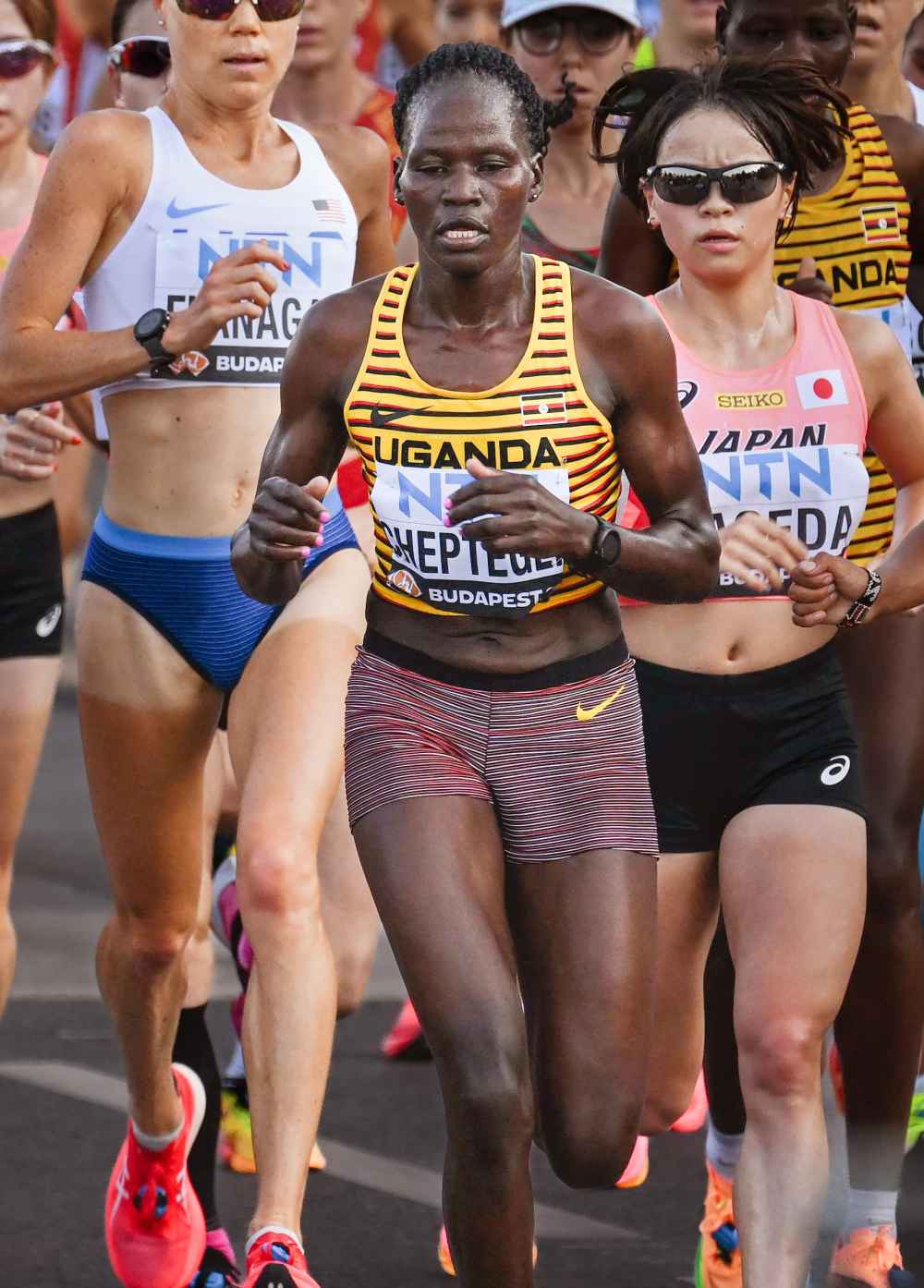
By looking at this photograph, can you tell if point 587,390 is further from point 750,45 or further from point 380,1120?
point 380,1120

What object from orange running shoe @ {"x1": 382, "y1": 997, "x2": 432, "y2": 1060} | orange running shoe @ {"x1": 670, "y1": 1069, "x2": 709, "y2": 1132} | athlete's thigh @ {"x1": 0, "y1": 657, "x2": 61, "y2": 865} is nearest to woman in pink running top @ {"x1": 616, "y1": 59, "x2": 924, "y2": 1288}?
orange running shoe @ {"x1": 670, "y1": 1069, "x2": 709, "y2": 1132}

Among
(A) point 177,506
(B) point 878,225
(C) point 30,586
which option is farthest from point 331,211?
(C) point 30,586

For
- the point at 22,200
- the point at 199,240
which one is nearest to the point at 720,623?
the point at 199,240

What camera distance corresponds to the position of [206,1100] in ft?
19.7

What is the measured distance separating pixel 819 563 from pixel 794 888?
57 centimetres

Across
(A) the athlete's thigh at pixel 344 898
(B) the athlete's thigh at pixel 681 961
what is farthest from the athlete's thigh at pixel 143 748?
(B) the athlete's thigh at pixel 681 961

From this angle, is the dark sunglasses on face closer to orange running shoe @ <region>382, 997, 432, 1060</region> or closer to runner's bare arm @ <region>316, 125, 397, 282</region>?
runner's bare arm @ <region>316, 125, 397, 282</region>

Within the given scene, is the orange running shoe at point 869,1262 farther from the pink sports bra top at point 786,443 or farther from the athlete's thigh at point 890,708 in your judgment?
the pink sports bra top at point 786,443

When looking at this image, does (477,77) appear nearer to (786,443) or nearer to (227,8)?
(786,443)

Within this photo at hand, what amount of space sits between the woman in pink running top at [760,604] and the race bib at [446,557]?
45 cm

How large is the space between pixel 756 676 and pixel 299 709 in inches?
34.3

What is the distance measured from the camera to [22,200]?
22.3 feet

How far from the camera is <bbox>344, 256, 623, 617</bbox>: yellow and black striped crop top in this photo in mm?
4656

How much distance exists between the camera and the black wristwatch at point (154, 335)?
546 centimetres
